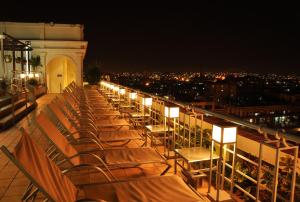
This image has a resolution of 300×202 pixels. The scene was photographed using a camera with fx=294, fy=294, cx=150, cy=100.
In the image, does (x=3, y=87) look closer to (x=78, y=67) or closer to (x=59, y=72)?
(x=78, y=67)

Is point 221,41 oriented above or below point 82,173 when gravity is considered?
above

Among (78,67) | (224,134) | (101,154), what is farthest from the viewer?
(78,67)

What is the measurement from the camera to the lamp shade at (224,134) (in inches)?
104

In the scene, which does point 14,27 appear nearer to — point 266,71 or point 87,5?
point 87,5

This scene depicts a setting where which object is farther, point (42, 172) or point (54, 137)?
point (54, 137)

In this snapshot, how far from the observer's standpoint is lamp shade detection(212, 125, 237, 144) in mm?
2631

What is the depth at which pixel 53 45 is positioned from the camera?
734 inches

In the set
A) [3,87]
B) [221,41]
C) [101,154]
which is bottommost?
[101,154]

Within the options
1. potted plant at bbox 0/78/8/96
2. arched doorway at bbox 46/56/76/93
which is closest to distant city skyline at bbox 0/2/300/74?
arched doorway at bbox 46/56/76/93

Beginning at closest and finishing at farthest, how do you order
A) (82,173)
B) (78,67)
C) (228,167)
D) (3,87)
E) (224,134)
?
(224,134) → (82,173) → (228,167) → (3,87) → (78,67)

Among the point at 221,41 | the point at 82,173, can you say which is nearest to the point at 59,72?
the point at 82,173

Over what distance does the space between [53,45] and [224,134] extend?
58.4ft

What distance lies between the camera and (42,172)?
1.93 m

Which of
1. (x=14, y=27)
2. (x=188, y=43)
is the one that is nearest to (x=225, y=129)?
(x=14, y=27)
